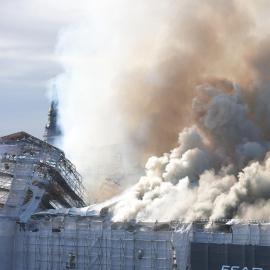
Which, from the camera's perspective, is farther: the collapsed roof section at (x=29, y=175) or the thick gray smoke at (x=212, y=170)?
the collapsed roof section at (x=29, y=175)

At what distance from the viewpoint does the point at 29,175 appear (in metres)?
77.1

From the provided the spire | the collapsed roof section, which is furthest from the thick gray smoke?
→ the spire

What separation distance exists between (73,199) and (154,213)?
19372 mm

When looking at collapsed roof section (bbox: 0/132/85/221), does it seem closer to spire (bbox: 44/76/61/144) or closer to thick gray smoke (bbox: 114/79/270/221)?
thick gray smoke (bbox: 114/79/270/221)

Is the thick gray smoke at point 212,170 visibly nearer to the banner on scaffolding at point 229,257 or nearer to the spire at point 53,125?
the banner on scaffolding at point 229,257

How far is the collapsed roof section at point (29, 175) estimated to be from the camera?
76.4 meters

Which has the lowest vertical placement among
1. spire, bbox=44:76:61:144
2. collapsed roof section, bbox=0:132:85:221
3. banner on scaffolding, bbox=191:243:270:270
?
banner on scaffolding, bbox=191:243:270:270

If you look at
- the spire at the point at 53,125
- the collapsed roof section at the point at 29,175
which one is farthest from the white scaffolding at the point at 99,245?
the spire at the point at 53,125

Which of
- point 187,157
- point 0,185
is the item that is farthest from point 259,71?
point 0,185

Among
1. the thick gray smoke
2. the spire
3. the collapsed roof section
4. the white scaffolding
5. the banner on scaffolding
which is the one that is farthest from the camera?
the spire

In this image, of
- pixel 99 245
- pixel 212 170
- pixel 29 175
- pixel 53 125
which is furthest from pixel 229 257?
pixel 53 125

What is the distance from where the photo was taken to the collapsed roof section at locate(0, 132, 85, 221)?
251 ft

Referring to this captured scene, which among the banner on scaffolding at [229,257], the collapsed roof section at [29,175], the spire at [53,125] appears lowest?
the banner on scaffolding at [229,257]

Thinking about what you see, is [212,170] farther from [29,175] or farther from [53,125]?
[53,125]
